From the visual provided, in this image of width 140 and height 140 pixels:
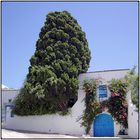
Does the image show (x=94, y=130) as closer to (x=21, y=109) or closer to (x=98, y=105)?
(x=98, y=105)

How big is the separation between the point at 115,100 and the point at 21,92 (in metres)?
8.60

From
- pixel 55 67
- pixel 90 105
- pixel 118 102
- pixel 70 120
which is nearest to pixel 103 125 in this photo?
pixel 90 105

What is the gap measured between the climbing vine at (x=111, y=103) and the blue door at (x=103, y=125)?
0.43 m

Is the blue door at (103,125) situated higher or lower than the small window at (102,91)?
lower

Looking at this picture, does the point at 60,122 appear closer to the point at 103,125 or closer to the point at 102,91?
the point at 103,125

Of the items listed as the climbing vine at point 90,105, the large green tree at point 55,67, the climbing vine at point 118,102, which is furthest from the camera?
the large green tree at point 55,67

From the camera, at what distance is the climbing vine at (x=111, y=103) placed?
2784 centimetres

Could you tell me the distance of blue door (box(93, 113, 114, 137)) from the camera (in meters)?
28.1

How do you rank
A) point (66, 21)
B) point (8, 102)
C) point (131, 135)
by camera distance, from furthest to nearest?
point (8, 102), point (66, 21), point (131, 135)

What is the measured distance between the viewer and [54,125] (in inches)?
1160

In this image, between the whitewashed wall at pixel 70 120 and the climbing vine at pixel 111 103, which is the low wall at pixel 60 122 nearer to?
the whitewashed wall at pixel 70 120

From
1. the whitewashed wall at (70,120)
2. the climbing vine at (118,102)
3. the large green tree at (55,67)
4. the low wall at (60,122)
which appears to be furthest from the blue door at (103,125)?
the large green tree at (55,67)

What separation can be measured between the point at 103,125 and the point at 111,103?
6.31 ft

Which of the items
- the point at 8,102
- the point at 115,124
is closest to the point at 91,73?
the point at 115,124
